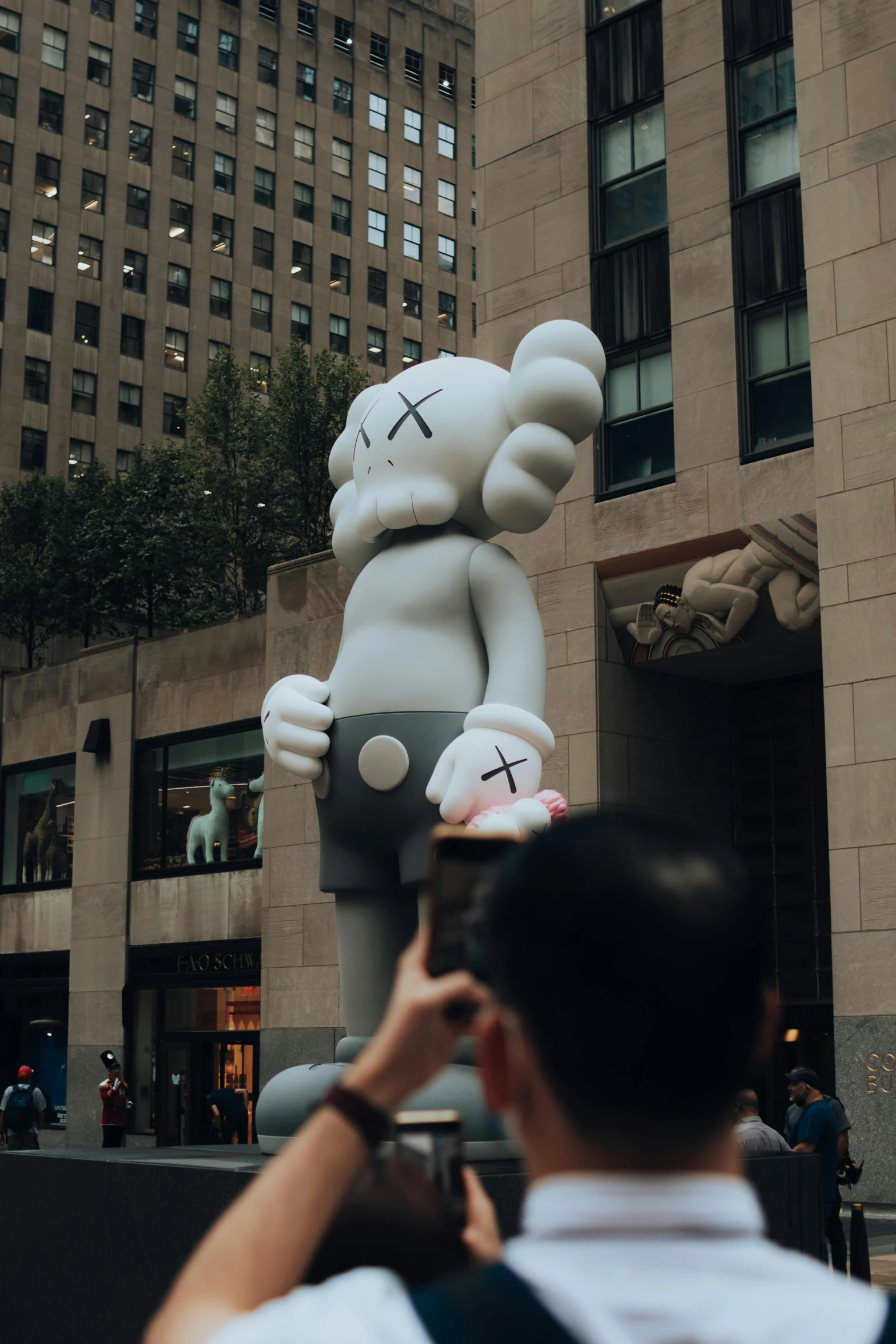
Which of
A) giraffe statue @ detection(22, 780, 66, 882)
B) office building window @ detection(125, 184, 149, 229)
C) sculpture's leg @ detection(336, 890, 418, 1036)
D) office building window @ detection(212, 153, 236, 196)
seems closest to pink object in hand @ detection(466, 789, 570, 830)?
sculpture's leg @ detection(336, 890, 418, 1036)

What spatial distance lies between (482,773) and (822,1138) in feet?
13.7

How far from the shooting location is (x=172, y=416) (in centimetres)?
5131

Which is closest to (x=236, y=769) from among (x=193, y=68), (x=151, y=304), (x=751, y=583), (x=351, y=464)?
(x=751, y=583)

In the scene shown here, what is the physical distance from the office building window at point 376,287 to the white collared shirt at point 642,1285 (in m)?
56.5

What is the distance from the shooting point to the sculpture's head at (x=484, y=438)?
21.0 ft

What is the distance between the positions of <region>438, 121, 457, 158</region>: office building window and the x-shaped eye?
183ft

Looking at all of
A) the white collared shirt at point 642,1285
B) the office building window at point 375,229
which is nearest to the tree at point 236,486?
the office building window at point 375,229

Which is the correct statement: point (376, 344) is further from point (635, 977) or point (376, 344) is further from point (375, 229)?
point (635, 977)

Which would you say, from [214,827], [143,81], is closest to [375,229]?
[143,81]

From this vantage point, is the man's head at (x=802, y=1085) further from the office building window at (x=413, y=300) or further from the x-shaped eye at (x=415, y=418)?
the office building window at (x=413, y=300)

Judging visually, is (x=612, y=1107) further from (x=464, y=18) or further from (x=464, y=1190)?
(x=464, y=18)

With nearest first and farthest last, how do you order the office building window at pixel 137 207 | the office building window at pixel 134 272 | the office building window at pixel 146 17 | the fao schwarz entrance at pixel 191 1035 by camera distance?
the fao schwarz entrance at pixel 191 1035 → the office building window at pixel 134 272 → the office building window at pixel 137 207 → the office building window at pixel 146 17

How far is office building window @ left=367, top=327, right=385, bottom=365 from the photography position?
5525cm

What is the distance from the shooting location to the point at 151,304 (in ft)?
168
